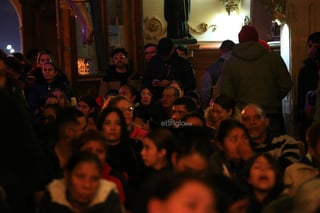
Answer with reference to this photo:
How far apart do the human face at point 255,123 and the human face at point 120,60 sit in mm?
3251

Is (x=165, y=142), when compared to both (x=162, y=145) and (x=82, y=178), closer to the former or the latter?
(x=162, y=145)

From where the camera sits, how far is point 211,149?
406 cm

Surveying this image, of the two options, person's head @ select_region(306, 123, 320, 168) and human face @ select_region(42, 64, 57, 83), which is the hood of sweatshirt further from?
human face @ select_region(42, 64, 57, 83)

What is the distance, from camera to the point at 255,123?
522cm

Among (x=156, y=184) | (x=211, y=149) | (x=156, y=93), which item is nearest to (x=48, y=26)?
(x=156, y=93)

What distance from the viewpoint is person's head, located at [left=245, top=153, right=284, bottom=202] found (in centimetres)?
384

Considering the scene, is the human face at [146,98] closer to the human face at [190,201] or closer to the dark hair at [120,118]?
the dark hair at [120,118]

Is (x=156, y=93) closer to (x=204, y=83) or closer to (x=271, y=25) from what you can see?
(x=204, y=83)

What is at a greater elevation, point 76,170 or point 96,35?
point 96,35

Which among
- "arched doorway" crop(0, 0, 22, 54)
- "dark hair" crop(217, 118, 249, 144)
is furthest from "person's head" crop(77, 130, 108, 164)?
"arched doorway" crop(0, 0, 22, 54)

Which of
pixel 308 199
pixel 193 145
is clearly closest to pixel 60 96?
pixel 193 145

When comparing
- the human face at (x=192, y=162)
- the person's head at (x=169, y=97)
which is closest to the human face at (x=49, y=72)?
the person's head at (x=169, y=97)

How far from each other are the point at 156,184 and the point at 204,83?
5828 mm

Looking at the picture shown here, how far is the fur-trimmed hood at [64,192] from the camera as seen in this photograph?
358cm
